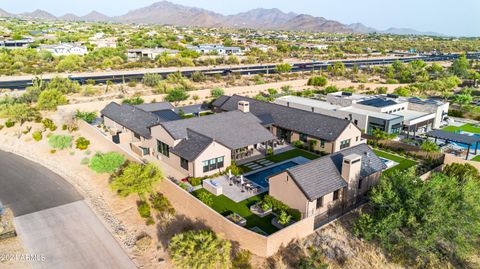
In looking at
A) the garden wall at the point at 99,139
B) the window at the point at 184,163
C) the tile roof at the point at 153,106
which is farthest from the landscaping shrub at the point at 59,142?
the window at the point at 184,163

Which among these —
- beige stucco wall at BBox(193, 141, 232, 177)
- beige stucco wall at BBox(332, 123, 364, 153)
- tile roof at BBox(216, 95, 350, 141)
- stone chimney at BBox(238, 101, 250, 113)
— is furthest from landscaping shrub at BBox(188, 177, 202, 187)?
beige stucco wall at BBox(332, 123, 364, 153)

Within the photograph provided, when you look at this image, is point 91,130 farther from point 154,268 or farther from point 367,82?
point 367,82

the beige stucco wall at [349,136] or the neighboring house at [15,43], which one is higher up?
the neighboring house at [15,43]

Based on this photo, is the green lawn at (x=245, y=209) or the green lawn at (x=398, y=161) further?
the green lawn at (x=398, y=161)

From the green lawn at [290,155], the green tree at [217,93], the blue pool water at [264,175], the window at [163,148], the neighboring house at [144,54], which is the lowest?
the blue pool water at [264,175]

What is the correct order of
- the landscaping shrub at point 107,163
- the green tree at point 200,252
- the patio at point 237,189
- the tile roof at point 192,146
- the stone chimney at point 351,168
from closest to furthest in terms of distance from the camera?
the green tree at point 200,252 → the stone chimney at point 351,168 → the patio at point 237,189 → the tile roof at point 192,146 → the landscaping shrub at point 107,163

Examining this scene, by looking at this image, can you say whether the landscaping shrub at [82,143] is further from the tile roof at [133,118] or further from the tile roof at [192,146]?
the tile roof at [192,146]
